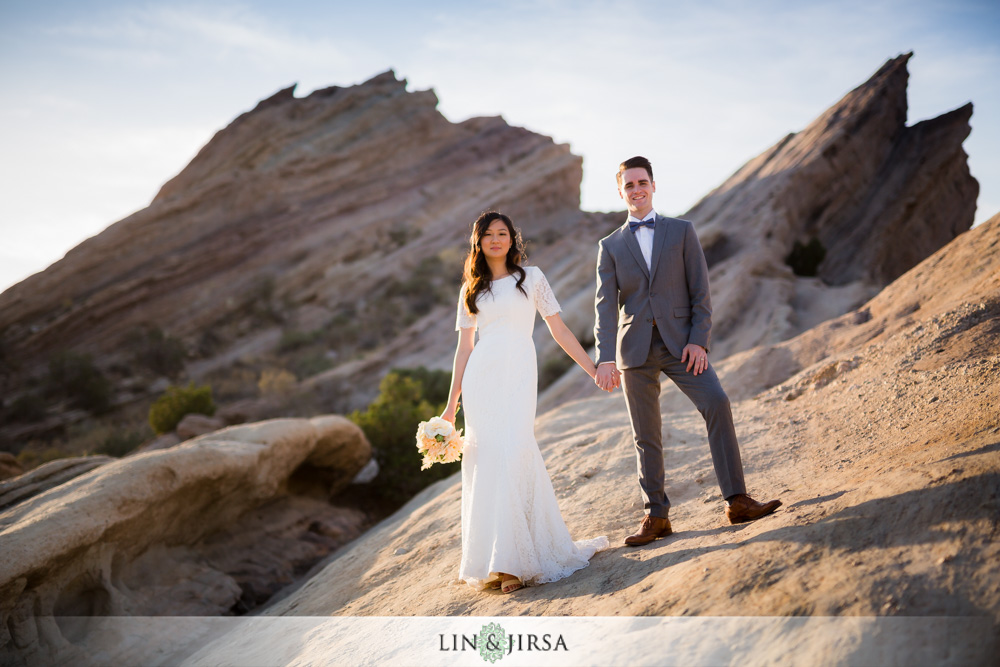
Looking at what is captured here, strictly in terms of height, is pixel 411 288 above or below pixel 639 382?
above

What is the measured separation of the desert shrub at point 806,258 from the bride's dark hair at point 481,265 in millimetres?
18232

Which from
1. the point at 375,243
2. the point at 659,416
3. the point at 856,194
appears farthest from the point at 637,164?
the point at 375,243

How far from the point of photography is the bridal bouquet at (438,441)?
14.0ft

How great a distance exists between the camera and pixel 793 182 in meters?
21.7

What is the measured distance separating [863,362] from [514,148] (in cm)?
3385

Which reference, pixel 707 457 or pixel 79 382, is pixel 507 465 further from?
pixel 79 382

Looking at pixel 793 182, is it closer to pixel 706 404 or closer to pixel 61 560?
pixel 706 404

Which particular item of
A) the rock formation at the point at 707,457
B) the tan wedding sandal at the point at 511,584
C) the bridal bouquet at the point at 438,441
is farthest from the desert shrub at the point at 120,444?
the tan wedding sandal at the point at 511,584

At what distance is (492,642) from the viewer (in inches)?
132

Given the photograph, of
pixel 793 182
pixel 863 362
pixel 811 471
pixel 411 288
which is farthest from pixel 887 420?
pixel 411 288

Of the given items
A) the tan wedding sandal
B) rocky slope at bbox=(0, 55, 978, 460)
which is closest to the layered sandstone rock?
rocky slope at bbox=(0, 55, 978, 460)

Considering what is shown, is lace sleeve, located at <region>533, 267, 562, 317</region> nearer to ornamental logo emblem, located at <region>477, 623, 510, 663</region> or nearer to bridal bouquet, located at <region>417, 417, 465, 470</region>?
bridal bouquet, located at <region>417, 417, 465, 470</region>

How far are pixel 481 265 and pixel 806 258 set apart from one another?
62.8 ft

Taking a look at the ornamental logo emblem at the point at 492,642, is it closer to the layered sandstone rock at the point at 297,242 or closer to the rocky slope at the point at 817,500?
the rocky slope at the point at 817,500
